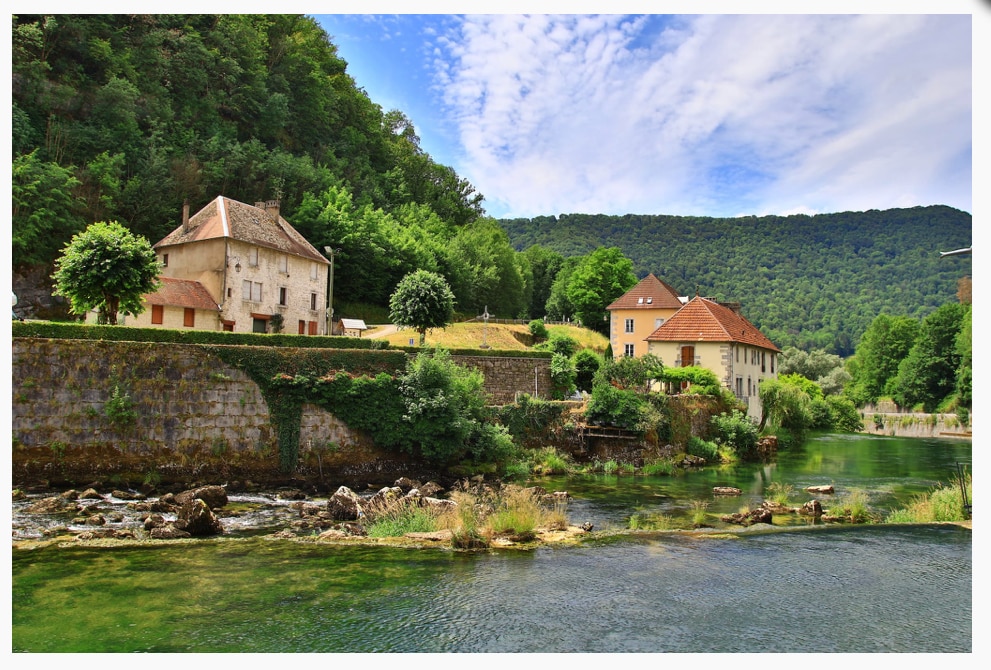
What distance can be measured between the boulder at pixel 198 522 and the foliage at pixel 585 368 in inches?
817

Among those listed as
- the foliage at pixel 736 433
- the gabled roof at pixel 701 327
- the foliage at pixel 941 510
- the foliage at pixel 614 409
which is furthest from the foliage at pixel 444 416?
the gabled roof at pixel 701 327

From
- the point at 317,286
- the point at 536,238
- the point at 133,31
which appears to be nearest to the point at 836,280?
the point at 536,238

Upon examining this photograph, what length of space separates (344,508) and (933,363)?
5518 cm

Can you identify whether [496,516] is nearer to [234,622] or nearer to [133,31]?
[234,622]

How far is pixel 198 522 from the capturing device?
13.1m

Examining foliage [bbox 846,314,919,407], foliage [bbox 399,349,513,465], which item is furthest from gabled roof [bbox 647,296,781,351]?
foliage [bbox 846,314,919,407]

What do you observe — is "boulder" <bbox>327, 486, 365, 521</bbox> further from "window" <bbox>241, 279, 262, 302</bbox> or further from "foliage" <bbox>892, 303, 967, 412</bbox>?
"foliage" <bbox>892, 303, 967, 412</bbox>

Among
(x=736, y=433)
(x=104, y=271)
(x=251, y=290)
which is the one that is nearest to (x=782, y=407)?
(x=736, y=433)

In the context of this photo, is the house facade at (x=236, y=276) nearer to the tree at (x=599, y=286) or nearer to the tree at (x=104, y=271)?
the tree at (x=104, y=271)

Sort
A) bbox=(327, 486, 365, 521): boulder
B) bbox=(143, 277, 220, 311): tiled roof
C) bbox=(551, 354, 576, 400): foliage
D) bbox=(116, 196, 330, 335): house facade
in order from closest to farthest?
bbox=(327, 486, 365, 521): boulder → bbox=(143, 277, 220, 311): tiled roof → bbox=(551, 354, 576, 400): foliage → bbox=(116, 196, 330, 335): house facade

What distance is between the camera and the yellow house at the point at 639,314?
48.2 meters

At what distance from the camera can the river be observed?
771cm

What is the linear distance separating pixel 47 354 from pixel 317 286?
20390 mm

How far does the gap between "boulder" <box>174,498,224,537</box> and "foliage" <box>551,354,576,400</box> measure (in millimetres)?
18939
